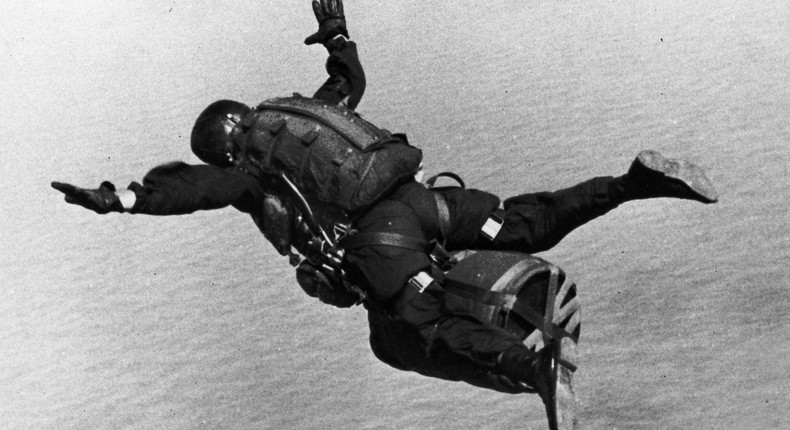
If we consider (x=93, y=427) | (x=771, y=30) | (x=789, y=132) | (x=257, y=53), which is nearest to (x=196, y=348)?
(x=93, y=427)

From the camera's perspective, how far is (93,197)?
211 inches

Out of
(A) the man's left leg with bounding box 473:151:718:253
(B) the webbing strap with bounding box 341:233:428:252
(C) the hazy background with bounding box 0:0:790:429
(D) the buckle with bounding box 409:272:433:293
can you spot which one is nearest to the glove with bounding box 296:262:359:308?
(B) the webbing strap with bounding box 341:233:428:252

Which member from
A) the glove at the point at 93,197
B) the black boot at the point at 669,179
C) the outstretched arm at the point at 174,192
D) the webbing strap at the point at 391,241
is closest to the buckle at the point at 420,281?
the webbing strap at the point at 391,241

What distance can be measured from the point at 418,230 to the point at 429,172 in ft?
13.5

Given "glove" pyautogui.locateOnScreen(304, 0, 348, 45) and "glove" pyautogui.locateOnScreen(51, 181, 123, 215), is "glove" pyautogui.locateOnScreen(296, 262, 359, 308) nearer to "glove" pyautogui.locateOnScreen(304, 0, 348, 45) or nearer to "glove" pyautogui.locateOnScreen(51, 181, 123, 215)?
"glove" pyautogui.locateOnScreen(51, 181, 123, 215)

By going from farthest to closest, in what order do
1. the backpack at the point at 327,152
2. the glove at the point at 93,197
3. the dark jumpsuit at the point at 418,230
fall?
the backpack at the point at 327,152
the dark jumpsuit at the point at 418,230
the glove at the point at 93,197

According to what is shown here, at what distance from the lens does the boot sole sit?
18.2 feet

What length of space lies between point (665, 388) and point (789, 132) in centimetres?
312

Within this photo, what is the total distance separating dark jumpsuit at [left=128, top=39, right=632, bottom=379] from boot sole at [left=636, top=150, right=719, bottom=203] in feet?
1.14

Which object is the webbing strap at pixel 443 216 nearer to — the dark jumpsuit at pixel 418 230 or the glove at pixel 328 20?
the dark jumpsuit at pixel 418 230

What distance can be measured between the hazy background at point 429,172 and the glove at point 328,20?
2.52 metres

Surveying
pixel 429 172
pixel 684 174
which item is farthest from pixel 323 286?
pixel 429 172

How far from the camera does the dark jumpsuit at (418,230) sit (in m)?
5.64

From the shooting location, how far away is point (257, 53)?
39.0 ft
